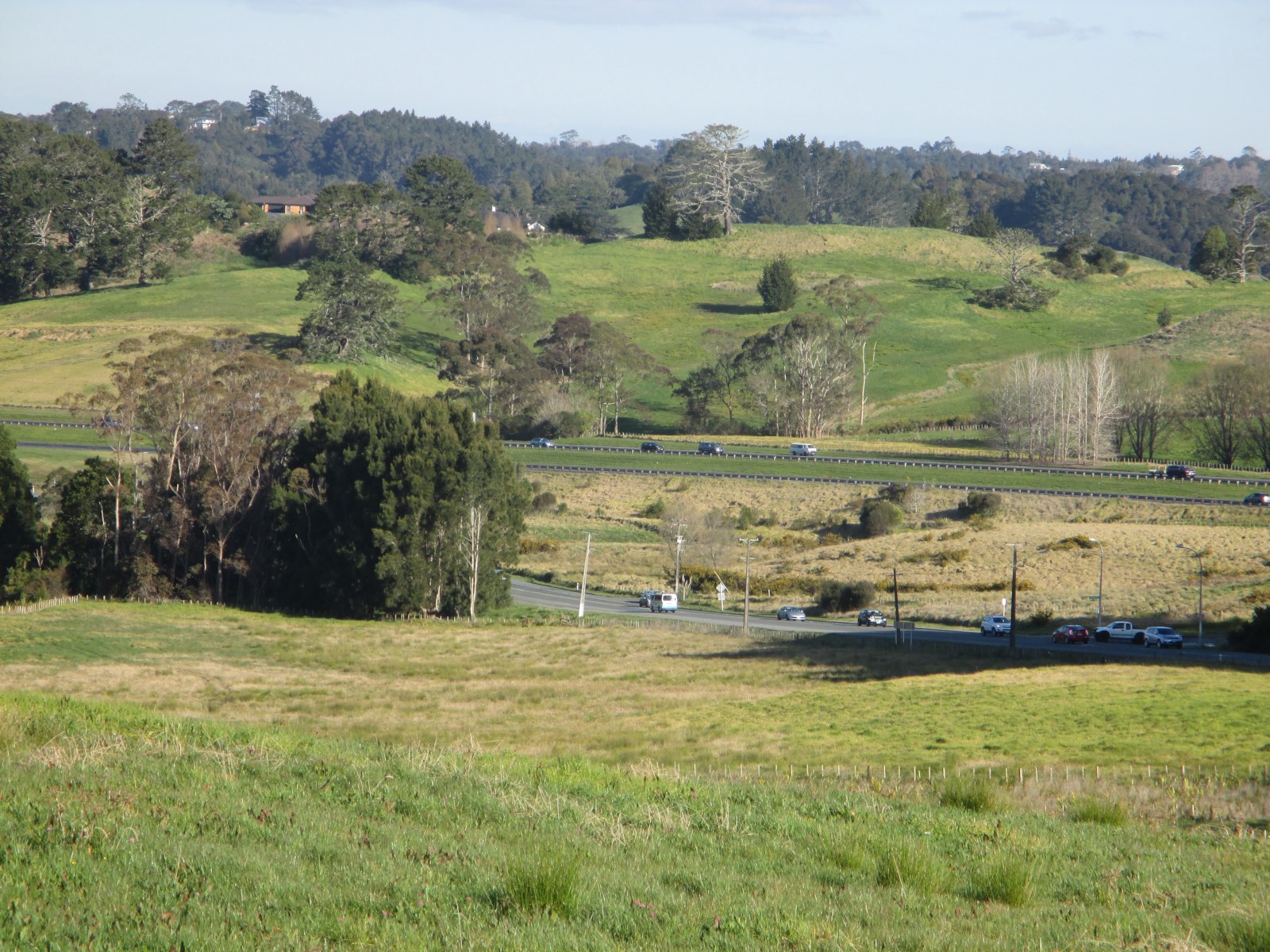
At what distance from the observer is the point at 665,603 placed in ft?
217

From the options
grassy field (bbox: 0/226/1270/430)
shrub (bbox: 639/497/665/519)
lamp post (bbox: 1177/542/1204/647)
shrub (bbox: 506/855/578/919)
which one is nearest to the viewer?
shrub (bbox: 506/855/578/919)

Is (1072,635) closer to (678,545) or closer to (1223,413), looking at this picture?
(678,545)

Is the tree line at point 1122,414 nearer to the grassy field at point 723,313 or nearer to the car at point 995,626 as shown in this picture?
the grassy field at point 723,313

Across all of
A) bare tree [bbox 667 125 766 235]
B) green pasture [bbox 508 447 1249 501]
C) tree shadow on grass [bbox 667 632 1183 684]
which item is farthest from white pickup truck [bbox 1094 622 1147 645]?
bare tree [bbox 667 125 766 235]

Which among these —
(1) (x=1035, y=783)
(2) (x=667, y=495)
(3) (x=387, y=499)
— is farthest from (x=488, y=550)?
(1) (x=1035, y=783)

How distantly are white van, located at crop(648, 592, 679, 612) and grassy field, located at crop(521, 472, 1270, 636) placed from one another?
232 inches

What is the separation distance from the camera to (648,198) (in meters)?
193

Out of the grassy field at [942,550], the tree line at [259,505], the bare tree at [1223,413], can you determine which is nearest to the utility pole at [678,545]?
the grassy field at [942,550]

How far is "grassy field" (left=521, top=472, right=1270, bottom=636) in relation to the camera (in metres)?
65.2

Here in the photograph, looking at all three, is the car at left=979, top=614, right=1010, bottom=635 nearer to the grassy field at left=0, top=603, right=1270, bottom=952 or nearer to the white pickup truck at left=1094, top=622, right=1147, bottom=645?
the white pickup truck at left=1094, top=622, right=1147, bottom=645

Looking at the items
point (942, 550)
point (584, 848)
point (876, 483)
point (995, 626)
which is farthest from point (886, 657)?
point (584, 848)

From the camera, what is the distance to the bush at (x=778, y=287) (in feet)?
488

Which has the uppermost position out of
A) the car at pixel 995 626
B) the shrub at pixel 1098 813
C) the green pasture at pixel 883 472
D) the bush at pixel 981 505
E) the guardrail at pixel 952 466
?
the shrub at pixel 1098 813

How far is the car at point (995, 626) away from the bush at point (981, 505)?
22636 millimetres
